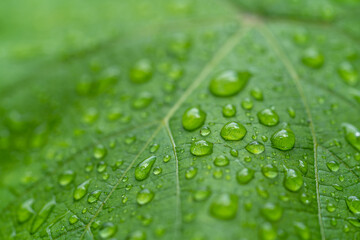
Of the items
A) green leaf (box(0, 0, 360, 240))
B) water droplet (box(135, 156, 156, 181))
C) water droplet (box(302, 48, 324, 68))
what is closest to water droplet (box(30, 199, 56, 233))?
green leaf (box(0, 0, 360, 240))

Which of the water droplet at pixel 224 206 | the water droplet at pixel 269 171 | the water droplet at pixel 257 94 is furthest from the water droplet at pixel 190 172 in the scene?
the water droplet at pixel 257 94

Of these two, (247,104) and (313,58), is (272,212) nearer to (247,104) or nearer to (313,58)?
(247,104)

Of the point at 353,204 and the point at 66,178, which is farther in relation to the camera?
the point at 66,178

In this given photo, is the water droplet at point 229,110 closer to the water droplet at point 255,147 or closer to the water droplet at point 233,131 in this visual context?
the water droplet at point 233,131

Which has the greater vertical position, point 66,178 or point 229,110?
point 229,110

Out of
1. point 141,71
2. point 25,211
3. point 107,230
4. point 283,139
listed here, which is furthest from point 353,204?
point 25,211

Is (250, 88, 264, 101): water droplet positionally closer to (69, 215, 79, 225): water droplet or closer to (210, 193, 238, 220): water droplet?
(210, 193, 238, 220): water droplet

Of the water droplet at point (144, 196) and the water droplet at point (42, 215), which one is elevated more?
the water droplet at point (144, 196)

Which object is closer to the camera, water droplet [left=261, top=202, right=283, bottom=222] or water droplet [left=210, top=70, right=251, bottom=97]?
water droplet [left=261, top=202, right=283, bottom=222]
